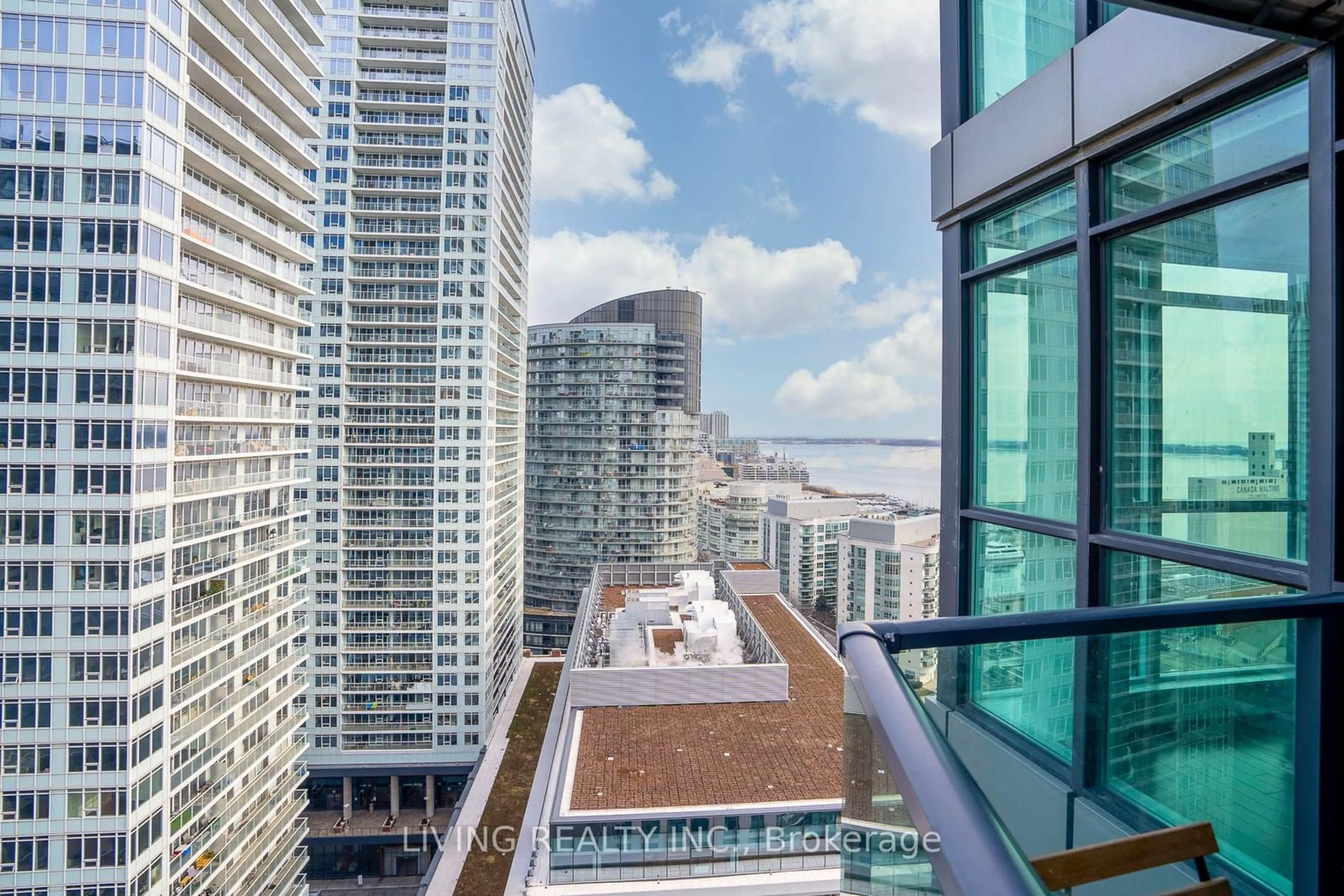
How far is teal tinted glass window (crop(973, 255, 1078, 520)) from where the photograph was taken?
3.01 meters

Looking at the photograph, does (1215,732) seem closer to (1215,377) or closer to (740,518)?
(1215,377)

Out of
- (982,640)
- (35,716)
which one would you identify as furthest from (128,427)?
(982,640)

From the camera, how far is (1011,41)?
3.64 metres

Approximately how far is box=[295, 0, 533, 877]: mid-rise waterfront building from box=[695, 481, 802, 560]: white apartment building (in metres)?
19.5

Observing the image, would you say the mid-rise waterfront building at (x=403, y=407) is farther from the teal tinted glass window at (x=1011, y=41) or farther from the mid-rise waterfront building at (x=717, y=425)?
the mid-rise waterfront building at (x=717, y=425)

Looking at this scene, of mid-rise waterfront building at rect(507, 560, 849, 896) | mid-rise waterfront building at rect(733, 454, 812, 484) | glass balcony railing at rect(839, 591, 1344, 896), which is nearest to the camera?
glass balcony railing at rect(839, 591, 1344, 896)

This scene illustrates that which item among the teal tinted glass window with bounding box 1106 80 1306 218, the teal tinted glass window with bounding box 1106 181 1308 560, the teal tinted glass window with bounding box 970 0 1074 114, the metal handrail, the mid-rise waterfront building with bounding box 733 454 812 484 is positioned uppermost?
the teal tinted glass window with bounding box 970 0 1074 114

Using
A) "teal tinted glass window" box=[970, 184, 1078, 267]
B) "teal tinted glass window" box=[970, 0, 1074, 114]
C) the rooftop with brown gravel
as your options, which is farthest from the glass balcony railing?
the rooftop with brown gravel

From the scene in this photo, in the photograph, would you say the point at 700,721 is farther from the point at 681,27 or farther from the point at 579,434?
the point at 681,27

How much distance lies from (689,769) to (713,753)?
757mm

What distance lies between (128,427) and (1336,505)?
13.9 metres

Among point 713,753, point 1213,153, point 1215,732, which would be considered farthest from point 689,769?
point 1213,153

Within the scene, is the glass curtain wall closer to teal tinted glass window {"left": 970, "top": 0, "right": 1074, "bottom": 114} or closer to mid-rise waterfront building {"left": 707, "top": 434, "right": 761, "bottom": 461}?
teal tinted glass window {"left": 970, "top": 0, "right": 1074, "bottom": 114}

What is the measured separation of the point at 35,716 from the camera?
10.5m
